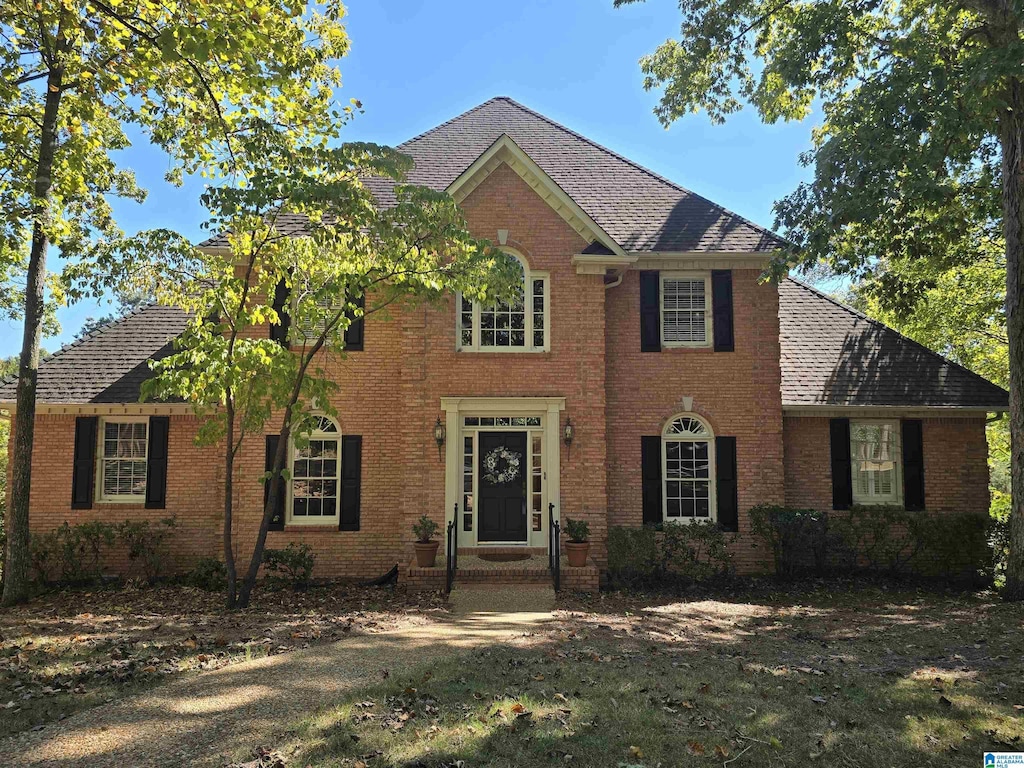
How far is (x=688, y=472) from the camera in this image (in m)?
13.5

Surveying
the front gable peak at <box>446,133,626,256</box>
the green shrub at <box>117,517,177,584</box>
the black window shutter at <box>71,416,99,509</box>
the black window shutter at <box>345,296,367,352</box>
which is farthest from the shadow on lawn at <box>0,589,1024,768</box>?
the black window shutter at <box>71,416,99,509</box>

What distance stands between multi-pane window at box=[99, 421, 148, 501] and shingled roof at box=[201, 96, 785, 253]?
400 centimetres

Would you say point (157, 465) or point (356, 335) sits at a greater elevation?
point (356, 335)

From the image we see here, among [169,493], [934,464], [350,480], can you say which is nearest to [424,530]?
[350,480]

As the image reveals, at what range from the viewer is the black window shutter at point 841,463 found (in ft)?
45.4

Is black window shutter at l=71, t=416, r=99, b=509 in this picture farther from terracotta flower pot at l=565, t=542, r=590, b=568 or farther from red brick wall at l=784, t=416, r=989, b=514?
red brick wall at l=784, t=416, r=989, b=514

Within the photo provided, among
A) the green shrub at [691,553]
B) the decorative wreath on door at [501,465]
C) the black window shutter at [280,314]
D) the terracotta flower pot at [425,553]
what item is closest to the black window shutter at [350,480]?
the terracotta flower pot at [425,553]

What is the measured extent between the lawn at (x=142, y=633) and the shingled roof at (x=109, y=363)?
3.75 metres

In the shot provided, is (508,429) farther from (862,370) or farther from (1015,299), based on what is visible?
(1015,299)

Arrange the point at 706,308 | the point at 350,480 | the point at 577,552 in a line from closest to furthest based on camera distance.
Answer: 1. the point at 577,552
2. the point at 350,480
3. the point at 706,308

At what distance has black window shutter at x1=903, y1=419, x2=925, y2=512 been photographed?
1389cm

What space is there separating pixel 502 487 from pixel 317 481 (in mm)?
3513

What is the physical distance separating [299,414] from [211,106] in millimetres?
4928

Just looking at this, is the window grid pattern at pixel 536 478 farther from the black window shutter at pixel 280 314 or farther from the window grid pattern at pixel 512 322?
the black window shutter at pixel 280 314
